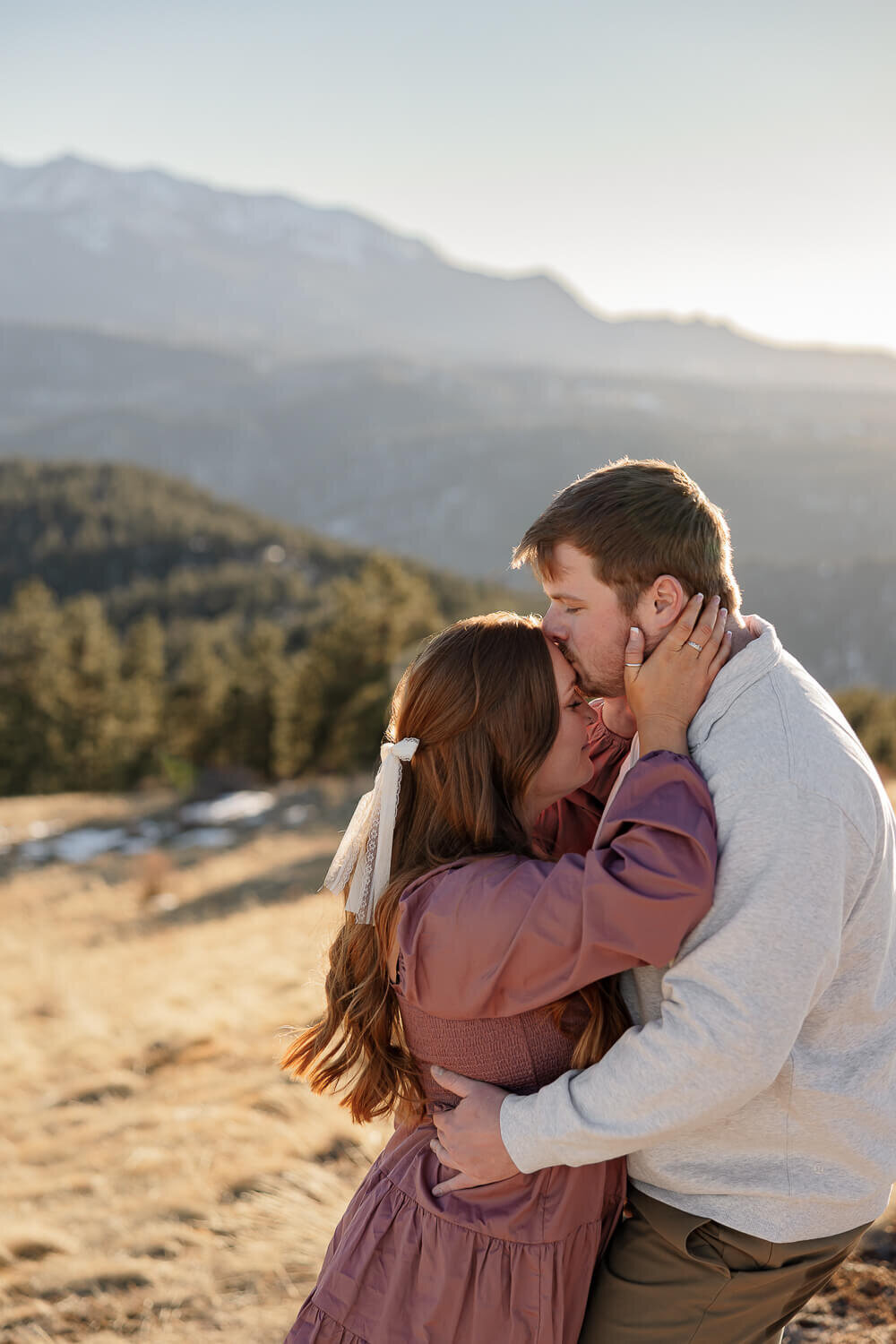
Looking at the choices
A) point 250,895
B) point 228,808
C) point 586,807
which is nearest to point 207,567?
point 228,808

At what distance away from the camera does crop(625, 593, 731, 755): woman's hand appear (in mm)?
2072

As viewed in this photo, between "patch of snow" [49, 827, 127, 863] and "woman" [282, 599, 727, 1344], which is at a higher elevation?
"woman" [282, 599, 727, 1344]

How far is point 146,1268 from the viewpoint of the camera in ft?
14.1

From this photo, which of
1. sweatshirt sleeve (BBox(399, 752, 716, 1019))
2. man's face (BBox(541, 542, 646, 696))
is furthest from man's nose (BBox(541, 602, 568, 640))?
sweatshirt sleeve (BBox(399, 752, 716, 1019))

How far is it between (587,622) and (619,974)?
0.77m

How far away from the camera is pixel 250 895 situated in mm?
18203

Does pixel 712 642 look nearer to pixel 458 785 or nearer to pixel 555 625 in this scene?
pixel 555 625

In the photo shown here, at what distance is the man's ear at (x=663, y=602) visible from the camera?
6.88 feet

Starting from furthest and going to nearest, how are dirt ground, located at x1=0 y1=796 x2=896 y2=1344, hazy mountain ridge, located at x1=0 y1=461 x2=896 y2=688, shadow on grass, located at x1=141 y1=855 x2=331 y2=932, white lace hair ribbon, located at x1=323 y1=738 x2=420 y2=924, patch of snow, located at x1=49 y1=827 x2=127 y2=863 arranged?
hazy mountain ridge, located at x1=0 y1=461 x2=896 y2=688, patch of snow, located at x1=49 y1=827 x2=127 y2=863, shadow on grass, located at x1=141 y1=855 x2=331 y2=932, dirt ground, located at x1=0 y1=796 x2=896 y2=1344, white lace hair ribbon, located at x1=323 y1=738 x2=420 y2=924

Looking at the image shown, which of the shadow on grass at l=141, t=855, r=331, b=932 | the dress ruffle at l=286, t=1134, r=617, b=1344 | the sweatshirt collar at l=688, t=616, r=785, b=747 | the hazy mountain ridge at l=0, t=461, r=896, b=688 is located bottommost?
the hazy mountain ridge at l=0, t=461, r=896, b=688

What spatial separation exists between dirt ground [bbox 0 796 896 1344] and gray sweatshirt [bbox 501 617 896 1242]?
3.17 feet

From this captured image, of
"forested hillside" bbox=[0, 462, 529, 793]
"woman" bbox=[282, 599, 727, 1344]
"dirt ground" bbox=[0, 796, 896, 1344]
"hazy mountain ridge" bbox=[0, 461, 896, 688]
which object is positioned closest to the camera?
"woman" bbox=[282, 599, 727, 1344]

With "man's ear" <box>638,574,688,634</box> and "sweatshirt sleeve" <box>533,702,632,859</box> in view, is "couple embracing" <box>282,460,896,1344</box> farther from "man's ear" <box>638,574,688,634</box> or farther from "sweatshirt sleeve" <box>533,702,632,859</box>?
"sweatshirt sleeve" <box>533,702,632,859</box>

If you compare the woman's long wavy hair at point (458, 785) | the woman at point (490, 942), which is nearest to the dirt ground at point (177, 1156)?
the woman's long wavy hair at point (458, 785)
